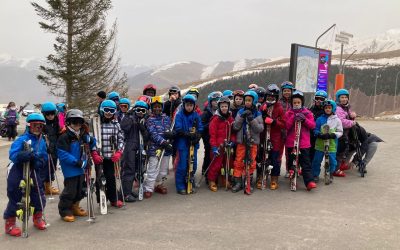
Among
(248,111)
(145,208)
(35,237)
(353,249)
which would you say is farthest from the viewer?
(248,111)

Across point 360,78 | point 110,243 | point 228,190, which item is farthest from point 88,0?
point 360,78

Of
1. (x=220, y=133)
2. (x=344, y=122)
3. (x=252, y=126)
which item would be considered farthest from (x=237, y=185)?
(x=344, y=122)

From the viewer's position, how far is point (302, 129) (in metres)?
7.34

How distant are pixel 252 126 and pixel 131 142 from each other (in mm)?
2388

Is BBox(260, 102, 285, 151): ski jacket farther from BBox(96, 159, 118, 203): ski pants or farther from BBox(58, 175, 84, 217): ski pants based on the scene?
BBox(58, 175, 84, 217): ski pants

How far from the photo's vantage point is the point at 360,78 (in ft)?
240

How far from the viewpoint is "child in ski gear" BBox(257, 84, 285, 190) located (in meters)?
7.21

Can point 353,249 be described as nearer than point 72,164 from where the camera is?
Yes

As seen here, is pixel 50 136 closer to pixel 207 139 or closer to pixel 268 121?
pixel 207 139

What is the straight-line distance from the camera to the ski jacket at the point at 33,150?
4.82m

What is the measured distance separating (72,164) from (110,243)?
55.9 inches

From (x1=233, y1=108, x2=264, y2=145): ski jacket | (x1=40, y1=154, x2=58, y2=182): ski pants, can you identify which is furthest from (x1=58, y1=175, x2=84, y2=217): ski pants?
(x1=233, y1=108, x2=264, y2=145): ski jacket

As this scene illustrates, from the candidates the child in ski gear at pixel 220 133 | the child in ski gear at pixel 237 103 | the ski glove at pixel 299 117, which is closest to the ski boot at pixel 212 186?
the child in ski gear at pixel 220 133

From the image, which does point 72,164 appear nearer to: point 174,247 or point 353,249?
point 174,247
